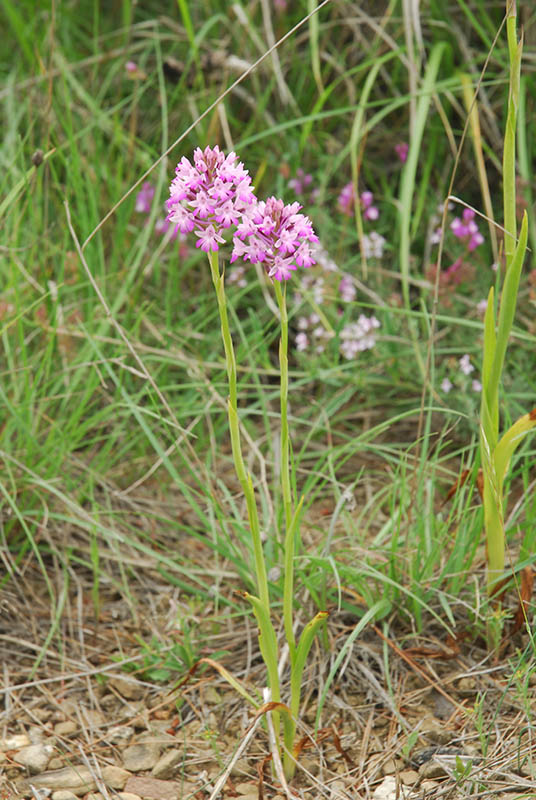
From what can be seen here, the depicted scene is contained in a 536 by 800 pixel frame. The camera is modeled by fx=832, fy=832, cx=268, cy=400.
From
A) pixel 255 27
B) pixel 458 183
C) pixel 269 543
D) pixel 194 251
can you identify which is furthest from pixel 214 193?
pixel 255 27

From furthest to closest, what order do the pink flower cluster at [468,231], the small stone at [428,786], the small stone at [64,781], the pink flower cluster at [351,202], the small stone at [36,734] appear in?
the pink flower cluster at [351,202], the pink flower cluster at [468,231], the small stone at [36,734], the small stone at [64,781], the small stone at [428,786]

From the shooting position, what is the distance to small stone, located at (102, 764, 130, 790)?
4.80 feet

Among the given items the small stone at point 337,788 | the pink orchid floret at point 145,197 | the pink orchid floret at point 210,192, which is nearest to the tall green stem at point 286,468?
the pink orchid floret at point 210,192

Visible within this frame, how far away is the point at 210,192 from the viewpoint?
3.76ft

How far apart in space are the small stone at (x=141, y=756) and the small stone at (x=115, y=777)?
0.02 meters

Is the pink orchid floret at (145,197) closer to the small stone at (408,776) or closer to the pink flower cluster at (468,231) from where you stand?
the pink flower cluster at (468,231)

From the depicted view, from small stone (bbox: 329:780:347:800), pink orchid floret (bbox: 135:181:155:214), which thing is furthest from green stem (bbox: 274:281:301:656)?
pink orchid floret (bbox: 135:181:155:214)

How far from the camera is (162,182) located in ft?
8.39

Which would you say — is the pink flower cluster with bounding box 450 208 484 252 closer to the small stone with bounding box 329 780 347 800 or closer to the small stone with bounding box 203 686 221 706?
the small stone with bounding box 203 686 221 706

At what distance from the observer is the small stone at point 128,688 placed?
5.57 feet

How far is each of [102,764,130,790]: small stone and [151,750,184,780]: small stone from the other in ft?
0.17

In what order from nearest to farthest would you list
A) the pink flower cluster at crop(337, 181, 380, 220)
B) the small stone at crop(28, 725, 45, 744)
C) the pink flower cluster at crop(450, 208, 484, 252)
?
1. the small stone at crop(28, 725, 45, 744)
2. the pink flower cluster at crop(450, 208, 484, 252)
3. the pink flower cluster at crop(337, 181, 380, 220)

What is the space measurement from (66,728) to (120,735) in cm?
11

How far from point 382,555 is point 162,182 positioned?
4.58 feet
